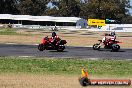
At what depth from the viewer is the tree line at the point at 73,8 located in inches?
5758

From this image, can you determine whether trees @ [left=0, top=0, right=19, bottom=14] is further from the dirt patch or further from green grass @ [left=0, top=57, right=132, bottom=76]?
the dirt patch

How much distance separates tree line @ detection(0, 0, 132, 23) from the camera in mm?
146250

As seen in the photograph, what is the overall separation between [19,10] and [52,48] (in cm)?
12695

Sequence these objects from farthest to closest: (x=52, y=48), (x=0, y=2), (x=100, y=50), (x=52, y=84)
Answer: (x=0, y=2) < (x=100, y=50) < (x=52, y=48) < (x=52, y=84)

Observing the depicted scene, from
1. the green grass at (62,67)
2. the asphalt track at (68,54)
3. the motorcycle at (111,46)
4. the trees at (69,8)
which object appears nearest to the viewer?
the green grass at (62,67)

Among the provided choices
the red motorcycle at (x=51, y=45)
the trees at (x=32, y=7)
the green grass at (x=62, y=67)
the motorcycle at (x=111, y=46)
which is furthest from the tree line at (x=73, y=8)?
the green grass at (x=62, y=67)

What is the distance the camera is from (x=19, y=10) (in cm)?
15625

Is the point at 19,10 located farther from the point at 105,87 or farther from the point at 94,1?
the point at 105,87

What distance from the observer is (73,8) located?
153 meters

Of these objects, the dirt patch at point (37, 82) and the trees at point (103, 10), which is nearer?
the dirt patch at point (37, 82)

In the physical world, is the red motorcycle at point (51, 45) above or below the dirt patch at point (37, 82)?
below

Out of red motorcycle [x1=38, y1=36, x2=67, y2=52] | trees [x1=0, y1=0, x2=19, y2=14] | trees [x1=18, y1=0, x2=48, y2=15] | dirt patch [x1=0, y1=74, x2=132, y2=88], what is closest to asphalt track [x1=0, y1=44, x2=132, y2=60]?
red motorcycle [x1=38, y1=36, x2=67, y2=52]

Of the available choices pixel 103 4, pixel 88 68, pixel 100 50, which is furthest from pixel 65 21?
pixel 88 68

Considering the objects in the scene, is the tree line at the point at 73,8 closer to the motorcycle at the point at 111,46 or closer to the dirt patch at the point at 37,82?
the motorcycle at the point at 111,46
